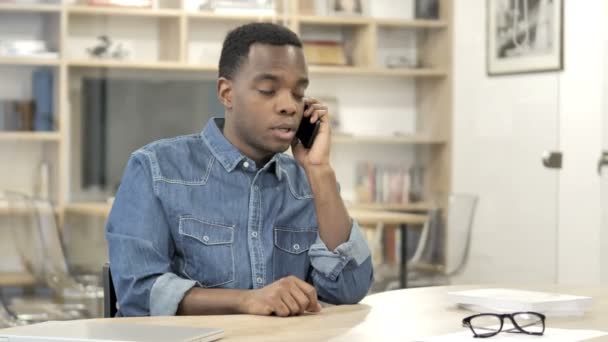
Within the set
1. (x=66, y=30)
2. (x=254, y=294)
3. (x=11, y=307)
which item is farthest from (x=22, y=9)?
(x=254, y=294)

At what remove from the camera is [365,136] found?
14.6 feet

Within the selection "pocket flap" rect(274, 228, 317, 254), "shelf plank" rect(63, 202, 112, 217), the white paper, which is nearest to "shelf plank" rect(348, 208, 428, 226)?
"shelf plank" rect(63, 202, 112, 217)

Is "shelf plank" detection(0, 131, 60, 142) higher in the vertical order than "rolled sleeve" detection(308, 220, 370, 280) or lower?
higher

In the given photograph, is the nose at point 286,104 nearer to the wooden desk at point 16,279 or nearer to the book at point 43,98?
the book at point 43,98

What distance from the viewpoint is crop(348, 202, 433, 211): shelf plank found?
4480 mm

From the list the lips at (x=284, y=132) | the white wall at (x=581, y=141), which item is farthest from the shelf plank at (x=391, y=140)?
the lips at (x=284, y=132)

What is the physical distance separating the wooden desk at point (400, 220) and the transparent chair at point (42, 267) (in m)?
1.06

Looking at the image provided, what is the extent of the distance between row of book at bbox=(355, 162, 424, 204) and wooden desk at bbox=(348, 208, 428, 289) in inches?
1.9

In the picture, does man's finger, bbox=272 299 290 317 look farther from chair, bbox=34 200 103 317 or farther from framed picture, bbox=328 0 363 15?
framed picture, bbox=328 0 363 15

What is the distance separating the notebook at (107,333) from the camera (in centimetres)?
142

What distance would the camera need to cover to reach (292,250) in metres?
2.04

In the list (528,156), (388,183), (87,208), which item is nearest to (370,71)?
(388,183)

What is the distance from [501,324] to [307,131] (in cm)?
76

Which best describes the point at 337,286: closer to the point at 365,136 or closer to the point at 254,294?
the point at 254,294
